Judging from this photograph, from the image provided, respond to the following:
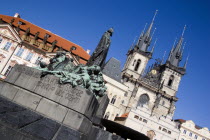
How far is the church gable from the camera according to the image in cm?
2923

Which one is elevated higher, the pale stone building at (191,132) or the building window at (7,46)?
A: the pale stone building at (191,132)

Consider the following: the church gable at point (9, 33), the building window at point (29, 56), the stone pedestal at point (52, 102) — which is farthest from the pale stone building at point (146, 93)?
the stone pedestal at point (52, 102)

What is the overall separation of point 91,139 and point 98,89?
5.22 feet

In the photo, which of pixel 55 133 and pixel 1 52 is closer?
pixel 55 133

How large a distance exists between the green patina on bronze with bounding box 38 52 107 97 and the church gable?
83.3ft

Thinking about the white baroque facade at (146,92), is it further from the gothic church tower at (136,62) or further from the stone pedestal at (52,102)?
the stone pedestal at (52,102)

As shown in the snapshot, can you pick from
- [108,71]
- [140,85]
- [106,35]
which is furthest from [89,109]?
[140,85]

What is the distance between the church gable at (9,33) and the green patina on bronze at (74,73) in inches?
1000

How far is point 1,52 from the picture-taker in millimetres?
28781

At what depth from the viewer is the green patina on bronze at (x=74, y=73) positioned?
625 centimetres

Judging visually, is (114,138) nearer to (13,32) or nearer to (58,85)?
(58,85)

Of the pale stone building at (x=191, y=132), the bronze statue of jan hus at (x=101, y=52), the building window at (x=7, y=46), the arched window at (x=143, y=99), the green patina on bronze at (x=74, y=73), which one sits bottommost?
the green patina on bronze at (x=74, y=73)

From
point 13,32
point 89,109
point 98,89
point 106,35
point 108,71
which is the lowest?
point 89,109

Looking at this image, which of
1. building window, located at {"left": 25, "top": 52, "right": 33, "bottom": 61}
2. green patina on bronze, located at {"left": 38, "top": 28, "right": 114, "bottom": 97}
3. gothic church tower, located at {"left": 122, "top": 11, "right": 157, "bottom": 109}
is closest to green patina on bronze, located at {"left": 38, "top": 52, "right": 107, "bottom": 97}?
green patina on bronze, located at {"left": 38, "top": 28, "right": 114, "bottom": 97}
